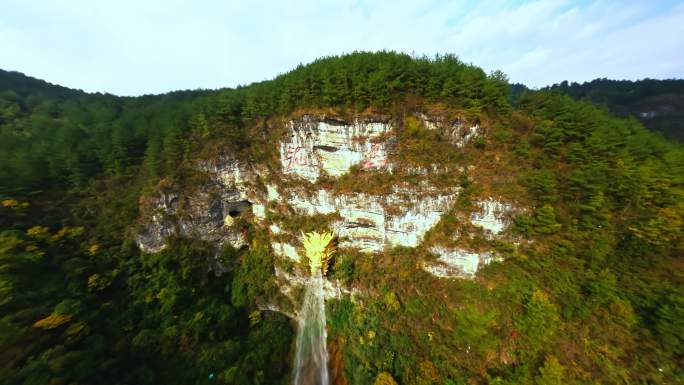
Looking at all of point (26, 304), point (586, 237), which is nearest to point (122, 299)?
point (26, 304)

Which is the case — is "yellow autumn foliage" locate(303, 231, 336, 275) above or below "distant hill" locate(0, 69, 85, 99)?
below

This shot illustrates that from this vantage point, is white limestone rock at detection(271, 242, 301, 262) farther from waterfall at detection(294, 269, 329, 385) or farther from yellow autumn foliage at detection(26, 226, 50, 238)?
yellow autumn foliage at detection(26, 226, 50, 238)

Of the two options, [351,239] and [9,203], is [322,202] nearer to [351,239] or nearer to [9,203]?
[351,239]

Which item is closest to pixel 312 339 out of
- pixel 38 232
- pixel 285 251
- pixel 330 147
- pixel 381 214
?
pixel 285 251

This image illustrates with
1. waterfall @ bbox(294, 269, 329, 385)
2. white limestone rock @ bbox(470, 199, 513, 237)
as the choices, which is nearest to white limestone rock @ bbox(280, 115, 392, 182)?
white limestone rock @ bbox(470, 199, 513, 237)

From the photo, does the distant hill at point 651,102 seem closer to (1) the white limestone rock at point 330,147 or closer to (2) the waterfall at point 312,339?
(1) the white limestone rock at point 330,147

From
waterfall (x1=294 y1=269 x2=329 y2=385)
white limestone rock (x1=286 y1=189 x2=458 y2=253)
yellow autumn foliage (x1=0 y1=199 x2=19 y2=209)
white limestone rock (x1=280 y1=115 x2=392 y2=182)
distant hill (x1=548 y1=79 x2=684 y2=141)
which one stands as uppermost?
distant hill (x1=548 y1=79 x2=684 y2=141)

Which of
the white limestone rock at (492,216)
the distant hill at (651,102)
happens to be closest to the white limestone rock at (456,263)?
the white limestone rock at (492,216)

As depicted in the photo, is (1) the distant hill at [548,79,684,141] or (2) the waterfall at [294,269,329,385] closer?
(2) the waterfall at [294,269,329,385]
